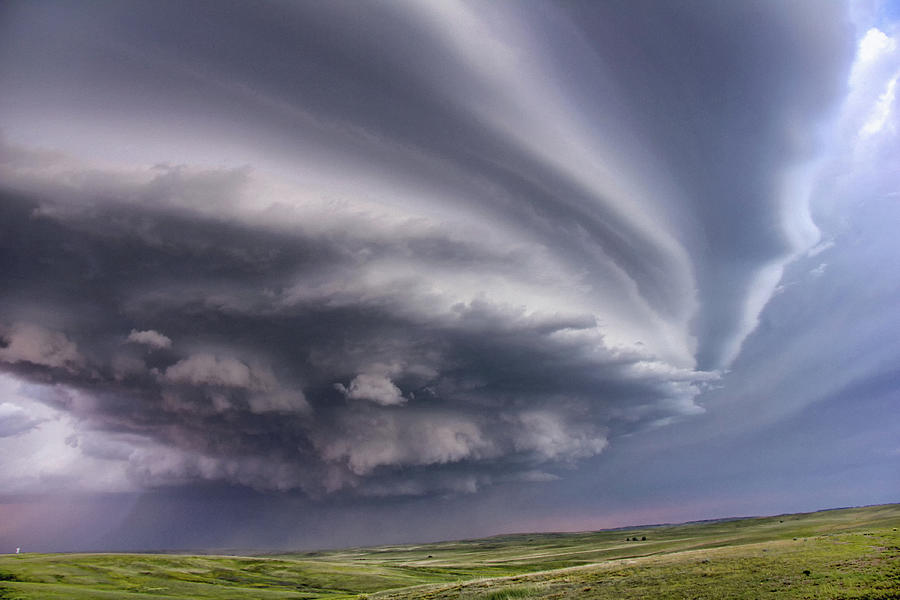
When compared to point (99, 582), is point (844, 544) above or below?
above

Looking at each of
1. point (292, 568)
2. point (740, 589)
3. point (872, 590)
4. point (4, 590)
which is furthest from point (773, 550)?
point (292, 568)

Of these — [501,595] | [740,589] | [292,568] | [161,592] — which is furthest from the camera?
[292,568]

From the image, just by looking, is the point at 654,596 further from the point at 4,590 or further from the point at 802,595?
the point at 4,590

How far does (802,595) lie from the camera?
31.2 metres

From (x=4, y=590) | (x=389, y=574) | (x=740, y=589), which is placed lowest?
(x=389, y=574)

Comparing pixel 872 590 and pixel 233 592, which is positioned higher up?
pixel 872 590

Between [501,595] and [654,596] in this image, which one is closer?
[654,596]

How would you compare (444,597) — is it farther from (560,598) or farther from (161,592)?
(161,592)

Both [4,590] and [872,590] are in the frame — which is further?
[4,590]

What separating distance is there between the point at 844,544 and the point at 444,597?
46712 mm

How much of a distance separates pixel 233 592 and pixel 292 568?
60.4 meters

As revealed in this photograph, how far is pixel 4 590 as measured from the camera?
7612 centimetres

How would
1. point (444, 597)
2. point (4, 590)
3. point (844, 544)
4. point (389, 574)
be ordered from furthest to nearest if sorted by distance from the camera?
point (389, 574) < point (4, 590) < point (844, 544) < point (444, 597)

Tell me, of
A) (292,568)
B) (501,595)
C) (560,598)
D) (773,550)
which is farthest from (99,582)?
(773,550)
